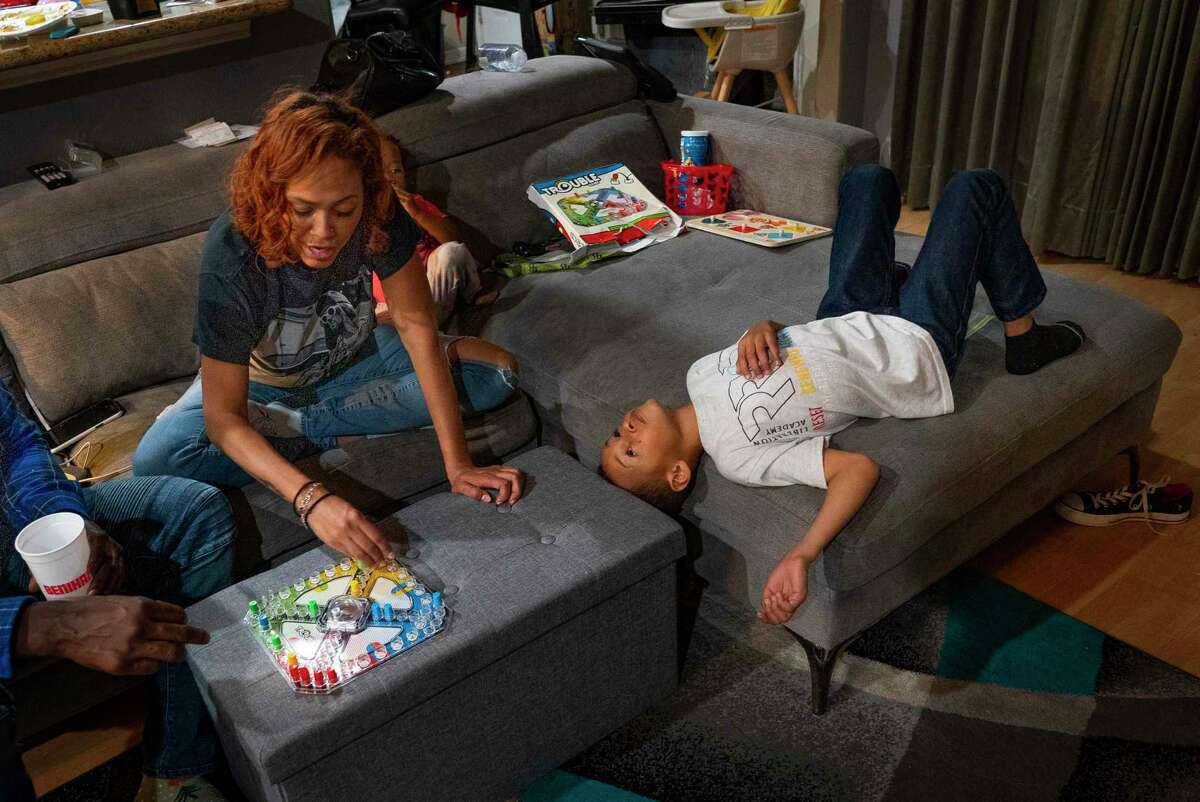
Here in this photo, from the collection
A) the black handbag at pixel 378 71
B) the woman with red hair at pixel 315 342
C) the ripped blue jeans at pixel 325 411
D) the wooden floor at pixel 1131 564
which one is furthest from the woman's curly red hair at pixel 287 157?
the wooden floor at pixel 1131 564

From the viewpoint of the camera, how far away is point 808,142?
256 centimetres

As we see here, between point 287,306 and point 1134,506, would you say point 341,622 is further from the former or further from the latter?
→ point 1134,506

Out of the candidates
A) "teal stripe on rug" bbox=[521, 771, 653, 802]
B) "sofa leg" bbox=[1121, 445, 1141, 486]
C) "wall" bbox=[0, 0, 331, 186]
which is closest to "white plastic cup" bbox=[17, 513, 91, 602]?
"teal stripe on rug" bbox=[521, 771, 653, 802]

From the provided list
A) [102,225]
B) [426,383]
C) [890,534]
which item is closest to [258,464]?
[426,383]

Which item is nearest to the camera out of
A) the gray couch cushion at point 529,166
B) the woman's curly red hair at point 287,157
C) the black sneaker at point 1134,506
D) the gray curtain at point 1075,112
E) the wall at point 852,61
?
the woman's curly red hair at point 287,157

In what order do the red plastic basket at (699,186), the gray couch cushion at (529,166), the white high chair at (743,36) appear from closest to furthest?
1. the gray couch cushion at (529,166)
2. the red plastic basket at (699,186)
3. the white high chair at (743,36)

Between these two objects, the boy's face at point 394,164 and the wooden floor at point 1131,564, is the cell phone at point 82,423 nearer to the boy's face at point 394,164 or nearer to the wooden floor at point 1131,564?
the boy's face at point 394,164

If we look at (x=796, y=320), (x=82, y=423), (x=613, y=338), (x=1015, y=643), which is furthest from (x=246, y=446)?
(x=1015, y=643)

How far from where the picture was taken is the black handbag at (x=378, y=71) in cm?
239

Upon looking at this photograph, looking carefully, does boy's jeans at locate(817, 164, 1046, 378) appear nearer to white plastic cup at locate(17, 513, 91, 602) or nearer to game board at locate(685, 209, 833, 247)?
game board at locate(685, 209, 833, 247)

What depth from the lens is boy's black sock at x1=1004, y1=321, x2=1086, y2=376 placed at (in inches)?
73.5

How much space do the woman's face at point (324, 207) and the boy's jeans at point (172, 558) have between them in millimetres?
453

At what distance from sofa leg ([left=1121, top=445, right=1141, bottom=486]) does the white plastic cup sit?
1.95 m

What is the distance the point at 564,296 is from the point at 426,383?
59 cm
